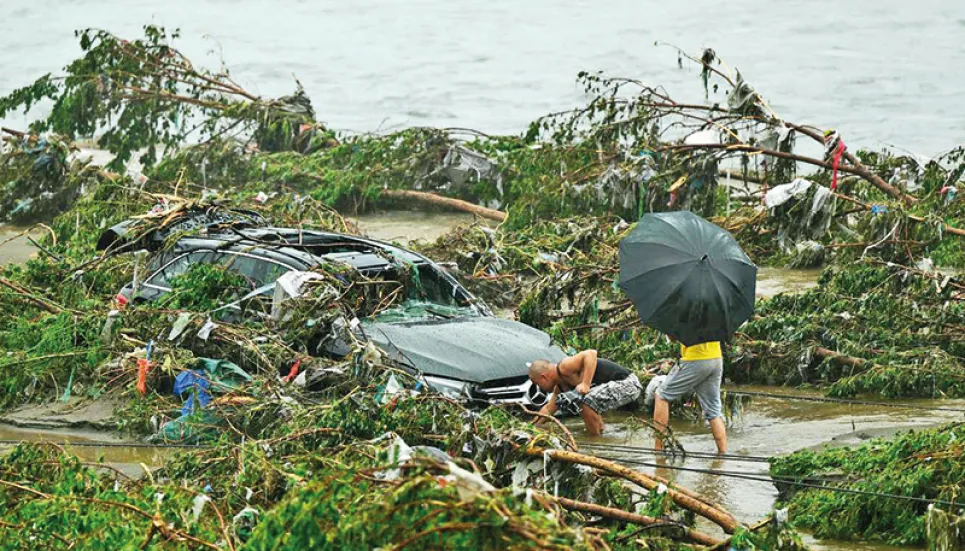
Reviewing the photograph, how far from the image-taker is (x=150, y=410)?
11352 mm

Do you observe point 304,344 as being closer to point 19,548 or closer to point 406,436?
point 406,436

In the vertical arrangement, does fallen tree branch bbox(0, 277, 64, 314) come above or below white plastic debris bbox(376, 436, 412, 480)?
below

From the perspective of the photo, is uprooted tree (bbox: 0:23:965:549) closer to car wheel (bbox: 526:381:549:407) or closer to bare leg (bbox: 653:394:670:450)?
car wheel (bbox: 526:381:549:407)

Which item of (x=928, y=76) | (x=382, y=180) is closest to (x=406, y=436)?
(x=382, y=180)

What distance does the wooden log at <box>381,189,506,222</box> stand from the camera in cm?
1938

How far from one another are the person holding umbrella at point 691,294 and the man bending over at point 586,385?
0.57 m

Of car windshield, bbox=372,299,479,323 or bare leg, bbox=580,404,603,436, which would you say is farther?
car windshield, bbox=372,299,479,323

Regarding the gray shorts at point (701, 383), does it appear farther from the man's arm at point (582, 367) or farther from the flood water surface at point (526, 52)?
the flood water surface at point (526, 52)

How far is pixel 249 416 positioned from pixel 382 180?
10.2 metres

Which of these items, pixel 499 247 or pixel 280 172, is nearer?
pixel 499 247

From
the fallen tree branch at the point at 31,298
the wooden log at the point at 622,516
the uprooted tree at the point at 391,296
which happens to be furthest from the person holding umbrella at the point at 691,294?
the fallen tree branch at the point at 31,298

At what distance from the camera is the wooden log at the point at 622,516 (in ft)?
23.3

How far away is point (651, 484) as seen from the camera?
292 inches

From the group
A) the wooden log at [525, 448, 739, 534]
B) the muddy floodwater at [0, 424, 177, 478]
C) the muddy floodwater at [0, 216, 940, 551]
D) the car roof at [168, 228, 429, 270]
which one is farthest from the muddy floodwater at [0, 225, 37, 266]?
the wooden log at [525, 448, 739, 534]
